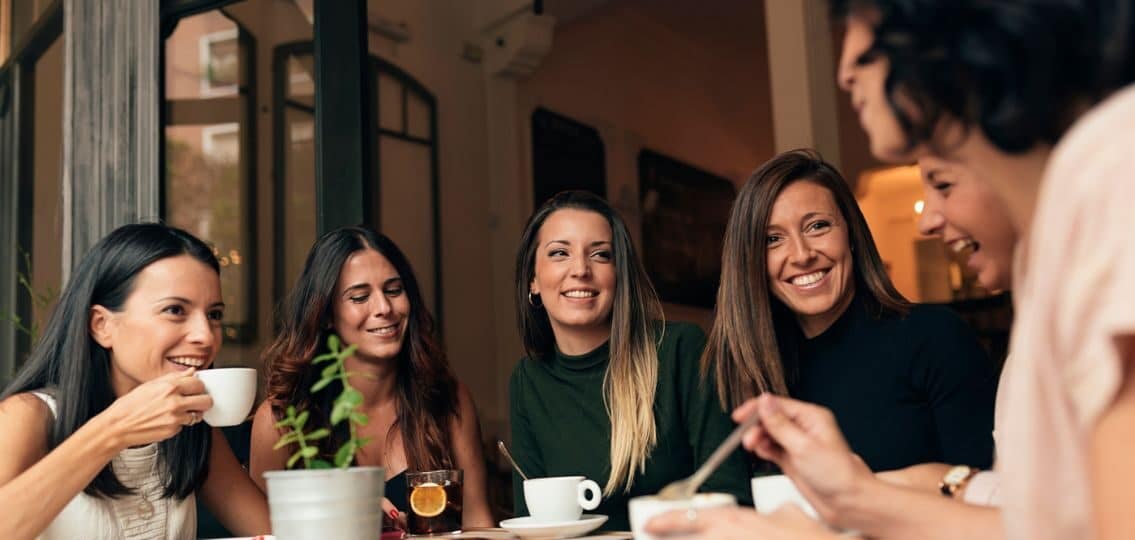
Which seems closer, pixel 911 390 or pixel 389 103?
pixel 911 390

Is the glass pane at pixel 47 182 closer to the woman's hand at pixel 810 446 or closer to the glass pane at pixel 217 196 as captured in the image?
the glass pane at pixel 217 196

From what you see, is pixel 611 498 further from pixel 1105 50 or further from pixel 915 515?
pixel 1105 50

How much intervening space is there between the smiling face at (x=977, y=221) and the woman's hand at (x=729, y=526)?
0.50 m

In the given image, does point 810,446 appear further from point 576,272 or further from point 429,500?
point 576,272

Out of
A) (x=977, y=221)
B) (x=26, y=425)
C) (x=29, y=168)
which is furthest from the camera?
(x=29, y=168)

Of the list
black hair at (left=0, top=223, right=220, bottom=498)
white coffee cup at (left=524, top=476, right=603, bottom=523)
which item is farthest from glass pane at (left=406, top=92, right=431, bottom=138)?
white coffee cup at (left=524, top=476, right=603, bottom=523)

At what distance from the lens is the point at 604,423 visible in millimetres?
2545

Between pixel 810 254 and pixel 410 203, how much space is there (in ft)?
12.7

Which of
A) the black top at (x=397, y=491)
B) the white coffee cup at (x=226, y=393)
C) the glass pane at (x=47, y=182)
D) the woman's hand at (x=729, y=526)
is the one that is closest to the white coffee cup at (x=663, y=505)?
the woman's hand at (x=729, y=526)

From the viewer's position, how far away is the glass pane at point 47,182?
3975mm

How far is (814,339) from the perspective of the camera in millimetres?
2363

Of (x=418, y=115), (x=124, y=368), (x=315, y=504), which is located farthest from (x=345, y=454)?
(x=418, y=115)

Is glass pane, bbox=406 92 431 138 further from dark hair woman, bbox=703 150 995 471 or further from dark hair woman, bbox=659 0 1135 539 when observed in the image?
dark hair woman, bbox=659 0 1135 539

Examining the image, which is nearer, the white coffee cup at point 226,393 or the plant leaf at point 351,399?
the plant leaf at point 351,399
